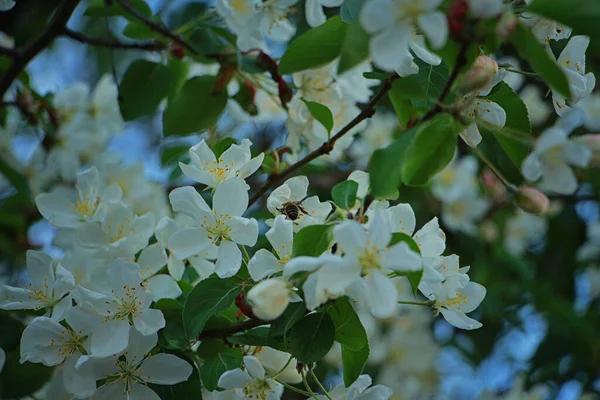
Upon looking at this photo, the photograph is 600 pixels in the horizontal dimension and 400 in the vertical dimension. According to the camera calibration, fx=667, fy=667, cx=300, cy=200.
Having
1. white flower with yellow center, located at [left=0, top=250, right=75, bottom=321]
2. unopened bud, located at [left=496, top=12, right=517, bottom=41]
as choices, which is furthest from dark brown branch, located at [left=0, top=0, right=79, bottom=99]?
unopened bud, located at [left=496, top=12, right=517, bottom=41]

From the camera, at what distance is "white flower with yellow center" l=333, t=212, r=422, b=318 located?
834 mm

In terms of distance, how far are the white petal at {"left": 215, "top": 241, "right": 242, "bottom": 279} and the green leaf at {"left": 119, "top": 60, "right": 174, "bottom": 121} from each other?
627mm

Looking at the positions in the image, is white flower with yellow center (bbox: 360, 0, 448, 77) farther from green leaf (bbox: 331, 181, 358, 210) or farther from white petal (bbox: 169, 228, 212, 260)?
white petal (bbox: 169, 228, 212, 260)

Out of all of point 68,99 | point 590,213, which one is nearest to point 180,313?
point 68,99

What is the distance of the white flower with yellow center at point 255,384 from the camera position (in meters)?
1.00

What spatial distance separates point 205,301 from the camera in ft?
3.31

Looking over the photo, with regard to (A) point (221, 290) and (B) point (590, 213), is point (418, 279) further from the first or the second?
(B) point (590, 213)

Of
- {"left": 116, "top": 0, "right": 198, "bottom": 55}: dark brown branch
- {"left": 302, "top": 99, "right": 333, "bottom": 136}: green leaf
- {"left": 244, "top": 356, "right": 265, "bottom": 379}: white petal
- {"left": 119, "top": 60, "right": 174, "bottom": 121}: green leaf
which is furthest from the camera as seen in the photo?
{"left": 119, "top": 60, "right": 174, "bottom": 121}: green leaf

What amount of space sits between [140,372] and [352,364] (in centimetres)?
34

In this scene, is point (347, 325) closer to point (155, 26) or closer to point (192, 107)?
point (192, 107)

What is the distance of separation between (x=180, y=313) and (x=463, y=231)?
164 cm

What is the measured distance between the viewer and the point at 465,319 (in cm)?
103

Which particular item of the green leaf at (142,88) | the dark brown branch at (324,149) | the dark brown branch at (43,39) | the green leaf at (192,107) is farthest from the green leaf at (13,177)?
the dark brown branch at (324,149)

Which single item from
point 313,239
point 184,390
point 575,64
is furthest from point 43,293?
point 575,64
